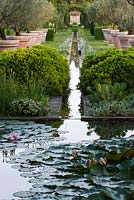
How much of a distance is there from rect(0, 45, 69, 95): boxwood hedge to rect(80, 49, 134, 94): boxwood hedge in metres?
0.70

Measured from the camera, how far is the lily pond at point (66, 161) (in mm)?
6676

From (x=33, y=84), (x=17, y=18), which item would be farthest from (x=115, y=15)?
(x=33, y=84)

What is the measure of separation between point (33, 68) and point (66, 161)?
684 cm

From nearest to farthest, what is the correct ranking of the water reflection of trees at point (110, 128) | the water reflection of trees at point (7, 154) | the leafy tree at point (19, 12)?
the water reflection of trees at point (7, 154)
the water reflection of trees at point (110, 128)
the leafy tree at point (19, 12)

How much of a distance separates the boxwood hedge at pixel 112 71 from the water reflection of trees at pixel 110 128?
95.6 inches

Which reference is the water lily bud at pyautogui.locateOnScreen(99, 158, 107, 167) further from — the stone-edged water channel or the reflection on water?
the reflection on water

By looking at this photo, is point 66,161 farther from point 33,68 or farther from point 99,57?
point 99,57

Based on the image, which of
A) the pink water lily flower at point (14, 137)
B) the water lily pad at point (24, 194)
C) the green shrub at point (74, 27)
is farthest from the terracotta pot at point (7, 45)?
the green shrub at point (74, 27)

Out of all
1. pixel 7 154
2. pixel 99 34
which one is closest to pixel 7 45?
pixel 7 154

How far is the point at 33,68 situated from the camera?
14.6 metres

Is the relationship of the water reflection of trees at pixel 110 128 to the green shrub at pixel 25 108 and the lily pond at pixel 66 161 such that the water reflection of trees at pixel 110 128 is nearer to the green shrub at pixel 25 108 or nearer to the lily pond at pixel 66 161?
the lily pond at pixel 66 161

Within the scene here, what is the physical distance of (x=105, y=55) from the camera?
15344mm

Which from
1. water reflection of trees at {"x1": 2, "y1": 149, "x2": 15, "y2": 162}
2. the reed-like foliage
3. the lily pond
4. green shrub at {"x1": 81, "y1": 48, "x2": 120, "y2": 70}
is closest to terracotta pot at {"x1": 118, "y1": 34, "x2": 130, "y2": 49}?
green shrub at {"x1": 81, "y1": 48, "x2": 120, "y2": 70}

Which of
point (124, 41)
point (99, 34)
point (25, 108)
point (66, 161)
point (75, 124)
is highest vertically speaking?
point (66, 161)
